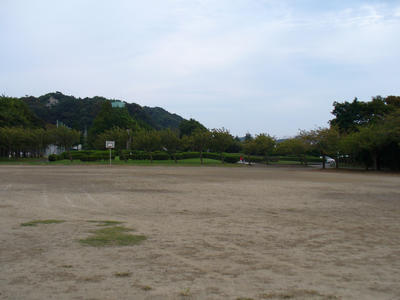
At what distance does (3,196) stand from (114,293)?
1090 cm

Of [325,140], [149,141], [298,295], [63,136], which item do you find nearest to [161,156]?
[149,141]

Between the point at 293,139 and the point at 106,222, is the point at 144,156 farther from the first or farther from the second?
the point at 106,222

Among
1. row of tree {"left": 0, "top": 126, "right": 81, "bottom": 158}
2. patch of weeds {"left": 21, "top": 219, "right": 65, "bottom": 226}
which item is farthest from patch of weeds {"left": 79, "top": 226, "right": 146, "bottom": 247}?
row of tree {"left": 0, "top": 126, "right": 81, "bottom": 158}

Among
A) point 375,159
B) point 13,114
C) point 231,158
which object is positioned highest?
point 13,114

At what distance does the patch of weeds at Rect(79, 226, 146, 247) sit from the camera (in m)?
6.62

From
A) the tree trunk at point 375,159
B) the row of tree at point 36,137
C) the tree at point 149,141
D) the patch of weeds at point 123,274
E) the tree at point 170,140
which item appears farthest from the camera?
the tree at point 170,140

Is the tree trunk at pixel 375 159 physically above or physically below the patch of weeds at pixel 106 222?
above

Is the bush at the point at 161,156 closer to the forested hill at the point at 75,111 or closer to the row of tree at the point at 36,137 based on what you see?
the row of tree at the point at 36,137

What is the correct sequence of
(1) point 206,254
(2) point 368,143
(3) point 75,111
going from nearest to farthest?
(1) point 206,254 → (2) point 368,143 → (3) point 75,111

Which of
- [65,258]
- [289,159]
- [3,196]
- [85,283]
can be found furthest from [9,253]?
[289,159]

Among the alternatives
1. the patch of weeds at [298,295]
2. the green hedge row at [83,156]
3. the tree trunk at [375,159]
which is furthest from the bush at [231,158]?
the patch of weeds at [298,295]

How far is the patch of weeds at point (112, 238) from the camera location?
6623mm

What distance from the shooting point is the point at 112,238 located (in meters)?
7.01

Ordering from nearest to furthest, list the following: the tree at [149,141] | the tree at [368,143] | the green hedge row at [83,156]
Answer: the tree at [368,143] → the green hedge row at [83,156] → the tree at [149,141]
